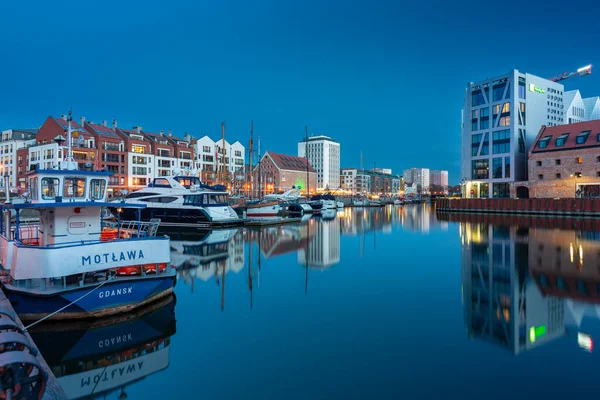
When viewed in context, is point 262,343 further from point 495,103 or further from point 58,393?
point 495,103

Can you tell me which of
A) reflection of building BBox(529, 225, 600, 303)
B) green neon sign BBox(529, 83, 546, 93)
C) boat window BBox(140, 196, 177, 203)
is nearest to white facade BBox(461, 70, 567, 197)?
green neon sign BBox(529, 83, 546, 93)

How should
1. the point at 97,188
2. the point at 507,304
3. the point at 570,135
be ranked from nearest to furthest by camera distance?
the point at 97,188
the point at 507,304
the point at 570,135

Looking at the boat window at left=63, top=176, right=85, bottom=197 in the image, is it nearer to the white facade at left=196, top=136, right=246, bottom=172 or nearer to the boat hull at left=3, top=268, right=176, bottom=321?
the boat hull at left=3, top=268, right=176, bottom=321

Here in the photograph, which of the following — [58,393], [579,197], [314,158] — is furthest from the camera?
[314,158]

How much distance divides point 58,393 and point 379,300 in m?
11.6

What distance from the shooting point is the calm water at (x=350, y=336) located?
865cm

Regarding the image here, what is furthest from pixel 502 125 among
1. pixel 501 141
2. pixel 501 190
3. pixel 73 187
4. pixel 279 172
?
pixel 73 187

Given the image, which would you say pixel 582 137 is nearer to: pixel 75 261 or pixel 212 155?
pixel 212 155

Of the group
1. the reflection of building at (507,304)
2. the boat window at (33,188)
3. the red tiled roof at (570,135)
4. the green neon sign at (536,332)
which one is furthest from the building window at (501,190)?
the boat window at (33,188)

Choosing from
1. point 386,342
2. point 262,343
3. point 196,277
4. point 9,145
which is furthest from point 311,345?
point 9,145

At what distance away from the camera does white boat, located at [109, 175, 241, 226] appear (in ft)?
143

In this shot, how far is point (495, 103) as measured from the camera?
7762 cm

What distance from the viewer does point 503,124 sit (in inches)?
2992

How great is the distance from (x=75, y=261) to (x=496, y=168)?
8017 centimetres
